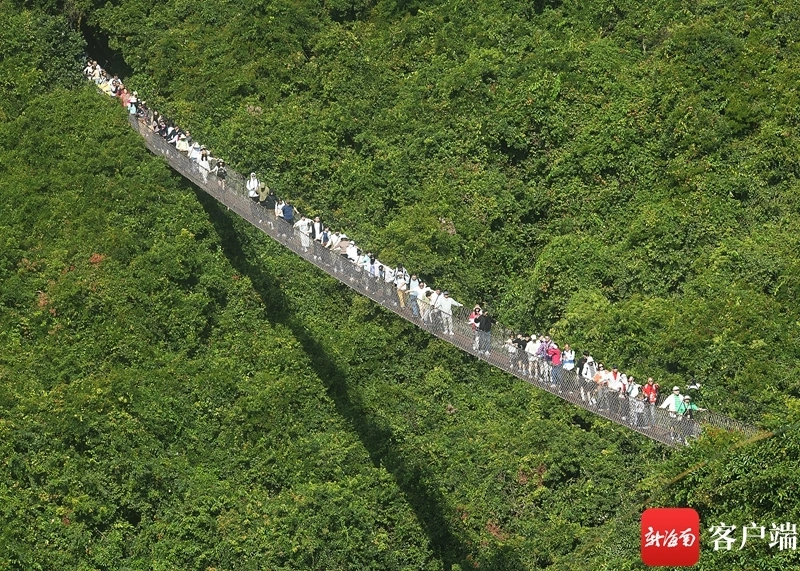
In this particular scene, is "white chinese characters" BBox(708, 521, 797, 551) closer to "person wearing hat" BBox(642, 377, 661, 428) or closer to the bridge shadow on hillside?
"person wearing hat" BBox(642, 377, 661, 428)

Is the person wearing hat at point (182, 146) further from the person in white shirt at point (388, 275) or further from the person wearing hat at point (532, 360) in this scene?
the person wearing hat at point (532, 360)

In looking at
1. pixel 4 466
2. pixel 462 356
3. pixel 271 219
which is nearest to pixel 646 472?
pixel 462 356

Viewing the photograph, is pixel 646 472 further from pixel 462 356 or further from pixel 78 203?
pixel 78 203

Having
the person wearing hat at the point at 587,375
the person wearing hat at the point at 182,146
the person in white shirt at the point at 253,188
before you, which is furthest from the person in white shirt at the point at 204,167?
the person wearing hat at the point at 587,375

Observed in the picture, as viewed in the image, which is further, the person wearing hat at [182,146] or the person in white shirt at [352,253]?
the person wearing hat at [182,146]

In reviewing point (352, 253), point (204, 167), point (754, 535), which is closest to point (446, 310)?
point (352, 253)

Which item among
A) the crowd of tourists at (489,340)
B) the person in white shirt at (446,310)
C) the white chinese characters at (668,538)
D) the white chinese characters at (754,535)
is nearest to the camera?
the white chinese characters at (754,535)
